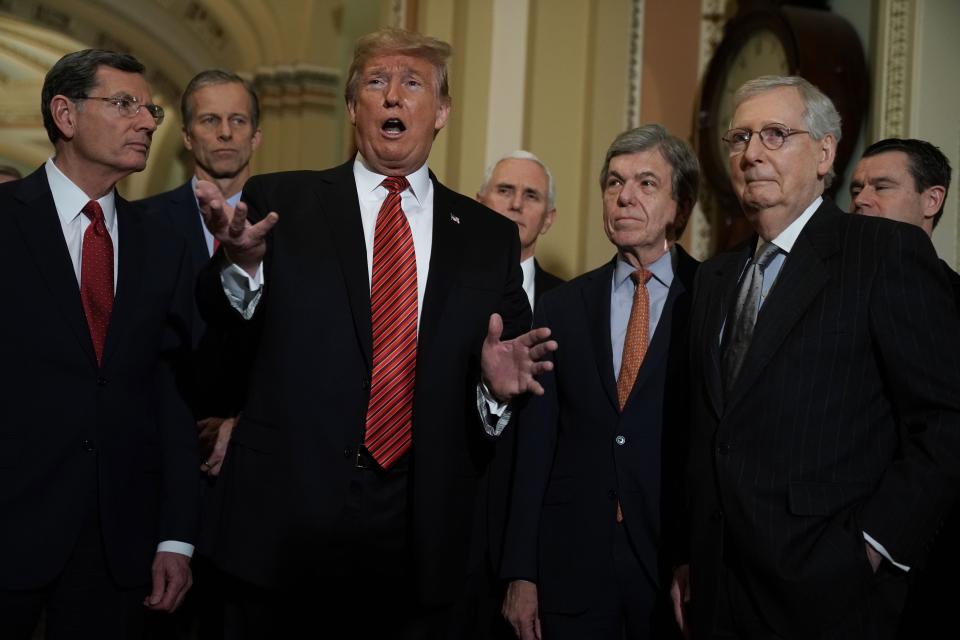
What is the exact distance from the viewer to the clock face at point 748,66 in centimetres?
424

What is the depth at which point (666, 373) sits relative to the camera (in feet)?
9.13

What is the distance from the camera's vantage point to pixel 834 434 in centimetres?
217

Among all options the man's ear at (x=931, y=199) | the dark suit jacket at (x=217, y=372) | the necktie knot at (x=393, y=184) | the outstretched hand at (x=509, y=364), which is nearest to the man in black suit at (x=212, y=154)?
the dark suit jacket at (x=217, y=372)

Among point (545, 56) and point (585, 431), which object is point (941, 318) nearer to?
point (585, 431)

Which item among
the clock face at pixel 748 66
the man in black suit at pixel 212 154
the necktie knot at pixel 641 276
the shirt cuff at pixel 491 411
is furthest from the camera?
the clock face at pixel 748 66

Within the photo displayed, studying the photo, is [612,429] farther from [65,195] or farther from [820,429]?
[65,195]

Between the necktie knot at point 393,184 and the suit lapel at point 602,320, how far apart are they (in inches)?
25.1

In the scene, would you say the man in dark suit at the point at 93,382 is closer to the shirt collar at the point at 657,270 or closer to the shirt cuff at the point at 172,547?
the shirt cuff at the point at 172,547

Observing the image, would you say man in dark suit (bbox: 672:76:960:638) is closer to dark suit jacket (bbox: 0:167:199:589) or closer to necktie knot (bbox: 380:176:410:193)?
necktie knot (bbox: 380:176:410:193)

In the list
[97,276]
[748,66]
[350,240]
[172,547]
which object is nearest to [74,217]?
[97,276]

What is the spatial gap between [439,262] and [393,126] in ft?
1.11

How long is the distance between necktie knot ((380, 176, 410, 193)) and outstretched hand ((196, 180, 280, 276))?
0.40m

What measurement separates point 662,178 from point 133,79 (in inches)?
54.2

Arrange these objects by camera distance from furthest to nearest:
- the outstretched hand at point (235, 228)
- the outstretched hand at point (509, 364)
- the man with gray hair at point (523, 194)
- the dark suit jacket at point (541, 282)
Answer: the man with gray hair at point (523, 194)
the dark suit jacket at point (541, 282)
the outstretched hand at point (509, 364)
the outstretched hand at point (235, 228)
